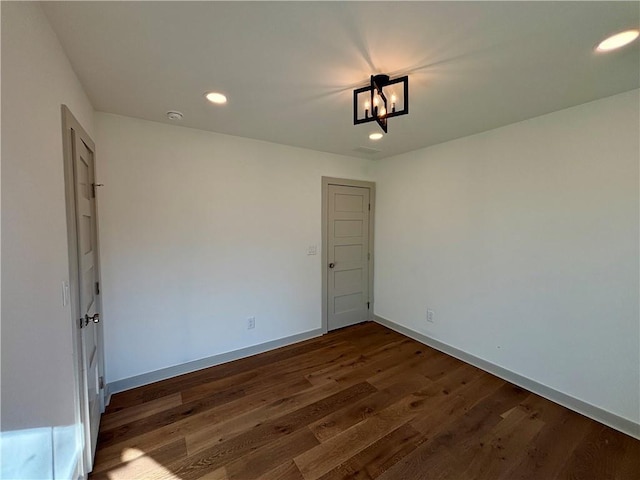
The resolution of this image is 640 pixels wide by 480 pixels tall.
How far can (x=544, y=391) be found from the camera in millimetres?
2367

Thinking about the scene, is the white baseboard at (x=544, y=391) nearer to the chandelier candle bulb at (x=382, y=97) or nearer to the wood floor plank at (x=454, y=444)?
the wood floor plank at (x=454, y=444)

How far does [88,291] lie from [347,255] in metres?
2.79

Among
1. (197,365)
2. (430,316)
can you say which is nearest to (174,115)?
(197,365)

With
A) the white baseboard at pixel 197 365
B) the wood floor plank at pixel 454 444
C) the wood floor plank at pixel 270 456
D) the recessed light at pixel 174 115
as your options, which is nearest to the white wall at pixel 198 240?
A: the white baseboard at pixel 197 365

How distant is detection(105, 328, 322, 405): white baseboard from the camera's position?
2.42 metres

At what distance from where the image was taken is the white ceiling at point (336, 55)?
1202 millimetres

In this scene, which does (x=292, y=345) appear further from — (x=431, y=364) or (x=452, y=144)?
(x=452, y=144)

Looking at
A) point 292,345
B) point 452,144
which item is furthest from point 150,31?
point 292,345

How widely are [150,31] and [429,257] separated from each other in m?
3.18

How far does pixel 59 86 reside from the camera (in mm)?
1401

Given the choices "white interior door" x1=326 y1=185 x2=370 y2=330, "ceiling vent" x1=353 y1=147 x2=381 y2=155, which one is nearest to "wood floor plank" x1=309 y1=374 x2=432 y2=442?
"white interior door" x1=326 y1=185 x2=370 y2=330

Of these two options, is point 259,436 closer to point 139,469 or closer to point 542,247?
point 139,469

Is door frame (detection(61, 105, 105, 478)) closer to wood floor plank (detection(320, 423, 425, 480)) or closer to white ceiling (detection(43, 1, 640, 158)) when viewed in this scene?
white ceiling (detection(43, 1, 640, 158))

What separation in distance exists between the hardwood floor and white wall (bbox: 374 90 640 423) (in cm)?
39
